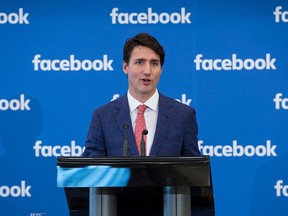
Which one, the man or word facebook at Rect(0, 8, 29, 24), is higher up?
word facebook at Rect(0, 8, 29, 24)

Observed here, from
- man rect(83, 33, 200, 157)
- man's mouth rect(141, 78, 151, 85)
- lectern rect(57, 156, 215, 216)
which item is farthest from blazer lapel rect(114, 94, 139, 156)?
lectern rect(57, 156, 215, 216)

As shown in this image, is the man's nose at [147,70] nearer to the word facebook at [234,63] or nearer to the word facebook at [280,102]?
the word facebook at [234,63]

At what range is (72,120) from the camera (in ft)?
12.5

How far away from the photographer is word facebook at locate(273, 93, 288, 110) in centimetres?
375

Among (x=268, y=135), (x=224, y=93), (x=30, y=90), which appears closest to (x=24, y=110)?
(x=30, y=90)

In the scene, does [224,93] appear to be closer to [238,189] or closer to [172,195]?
[238,189]

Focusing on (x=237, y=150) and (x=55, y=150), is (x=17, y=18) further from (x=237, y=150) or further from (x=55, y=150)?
(x=237, y=150)

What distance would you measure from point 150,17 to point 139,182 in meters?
2.21

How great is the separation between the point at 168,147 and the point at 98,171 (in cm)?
83

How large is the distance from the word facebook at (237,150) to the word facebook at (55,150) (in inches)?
34.0

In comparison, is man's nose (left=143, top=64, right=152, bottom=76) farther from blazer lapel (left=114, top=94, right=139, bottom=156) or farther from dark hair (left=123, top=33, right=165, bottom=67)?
blazer lapel (left=114, top=94, right=139, bottom=156)

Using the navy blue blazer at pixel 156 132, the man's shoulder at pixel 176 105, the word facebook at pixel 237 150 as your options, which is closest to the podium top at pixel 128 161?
the navy blue blazer at pixel 156 132

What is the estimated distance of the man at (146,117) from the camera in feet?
8.30

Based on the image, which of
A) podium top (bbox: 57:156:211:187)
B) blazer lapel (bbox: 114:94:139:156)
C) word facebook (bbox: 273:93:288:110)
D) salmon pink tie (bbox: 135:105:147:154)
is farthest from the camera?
word facebook (bbox: 273:93:288:110)
